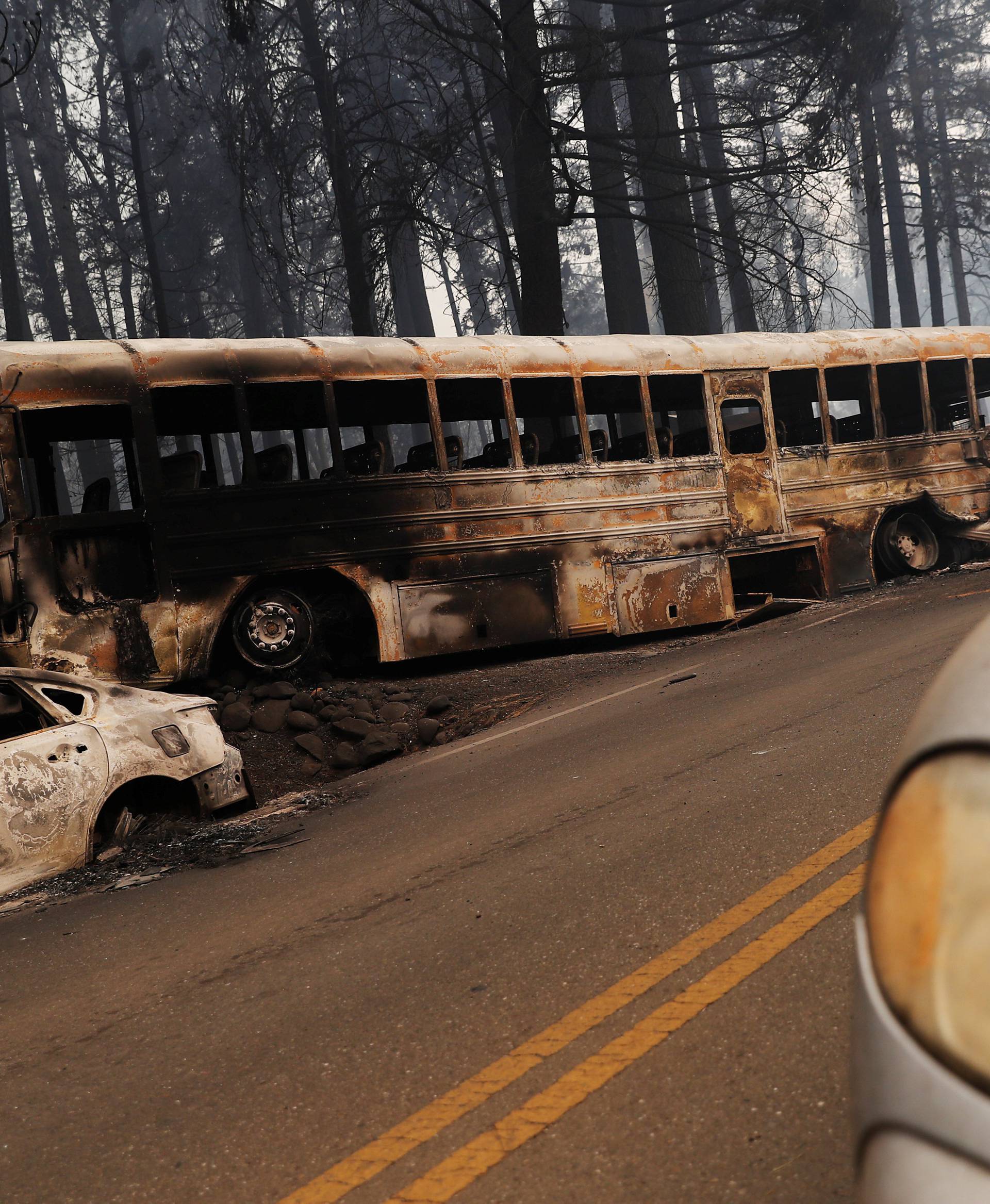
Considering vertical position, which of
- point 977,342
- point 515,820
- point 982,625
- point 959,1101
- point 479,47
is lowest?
point 515,820

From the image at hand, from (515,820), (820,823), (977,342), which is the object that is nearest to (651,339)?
(977,342)

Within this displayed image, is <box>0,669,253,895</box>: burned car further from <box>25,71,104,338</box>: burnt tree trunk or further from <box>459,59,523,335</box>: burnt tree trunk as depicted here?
<box>25,71,104,338</box>: burnt tree trunk

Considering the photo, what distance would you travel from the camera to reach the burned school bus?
404 inches

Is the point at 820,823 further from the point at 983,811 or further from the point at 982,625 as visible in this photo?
the point at 983,811

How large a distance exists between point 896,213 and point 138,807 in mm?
37122

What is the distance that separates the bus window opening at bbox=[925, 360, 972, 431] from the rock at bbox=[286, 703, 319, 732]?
30.5 ft

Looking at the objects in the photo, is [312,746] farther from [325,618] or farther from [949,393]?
[949,393]

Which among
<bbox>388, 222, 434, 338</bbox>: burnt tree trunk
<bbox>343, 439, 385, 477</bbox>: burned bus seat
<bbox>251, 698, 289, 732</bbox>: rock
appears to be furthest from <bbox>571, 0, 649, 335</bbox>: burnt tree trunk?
<bbox>251, 698, 289, 732</bbox>: rock

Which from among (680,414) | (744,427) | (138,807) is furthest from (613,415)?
(138,807)

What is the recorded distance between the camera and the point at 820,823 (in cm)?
497

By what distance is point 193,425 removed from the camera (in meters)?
11.4

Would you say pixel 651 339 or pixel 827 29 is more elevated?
pixel 827 29

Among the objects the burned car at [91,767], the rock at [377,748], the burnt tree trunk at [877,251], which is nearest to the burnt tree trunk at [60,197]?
the burnt tree trunk at [877,251]

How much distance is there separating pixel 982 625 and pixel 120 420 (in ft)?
32.4
